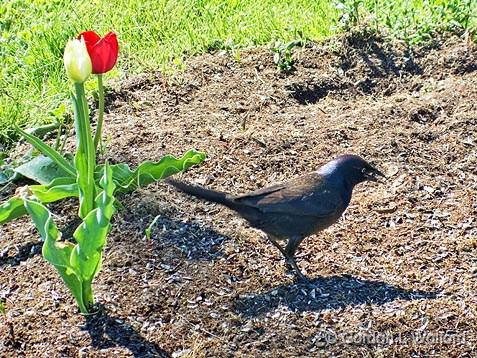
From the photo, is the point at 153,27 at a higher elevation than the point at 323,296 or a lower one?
higher

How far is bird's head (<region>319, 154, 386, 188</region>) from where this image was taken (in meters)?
4.60

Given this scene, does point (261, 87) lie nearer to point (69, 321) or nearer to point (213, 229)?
point (213, 229)

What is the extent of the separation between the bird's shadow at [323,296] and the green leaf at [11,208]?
1.13 m

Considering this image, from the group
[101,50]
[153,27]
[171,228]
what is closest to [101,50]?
[101,50]

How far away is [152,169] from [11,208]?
70 centimetres

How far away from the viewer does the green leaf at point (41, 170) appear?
482 centimetres

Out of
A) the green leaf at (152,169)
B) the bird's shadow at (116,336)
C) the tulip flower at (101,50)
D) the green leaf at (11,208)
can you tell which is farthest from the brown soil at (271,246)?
the tulip flower at (101,50)

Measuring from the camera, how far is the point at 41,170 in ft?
15.9

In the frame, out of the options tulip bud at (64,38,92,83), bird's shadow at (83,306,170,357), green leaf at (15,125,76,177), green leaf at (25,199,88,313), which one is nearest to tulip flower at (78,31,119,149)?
tulip bud at (64,38,92,83)

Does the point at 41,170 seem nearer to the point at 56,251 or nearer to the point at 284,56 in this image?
the point at 56,251

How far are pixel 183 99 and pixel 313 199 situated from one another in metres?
1.79

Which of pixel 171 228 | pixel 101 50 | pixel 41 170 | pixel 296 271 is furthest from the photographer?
pixel 41 170

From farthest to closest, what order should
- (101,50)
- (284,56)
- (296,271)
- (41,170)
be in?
(284,56), (41,170), (296,271), (101,50)

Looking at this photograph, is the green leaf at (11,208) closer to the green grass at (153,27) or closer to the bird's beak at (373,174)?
the green grass at (153,27)
